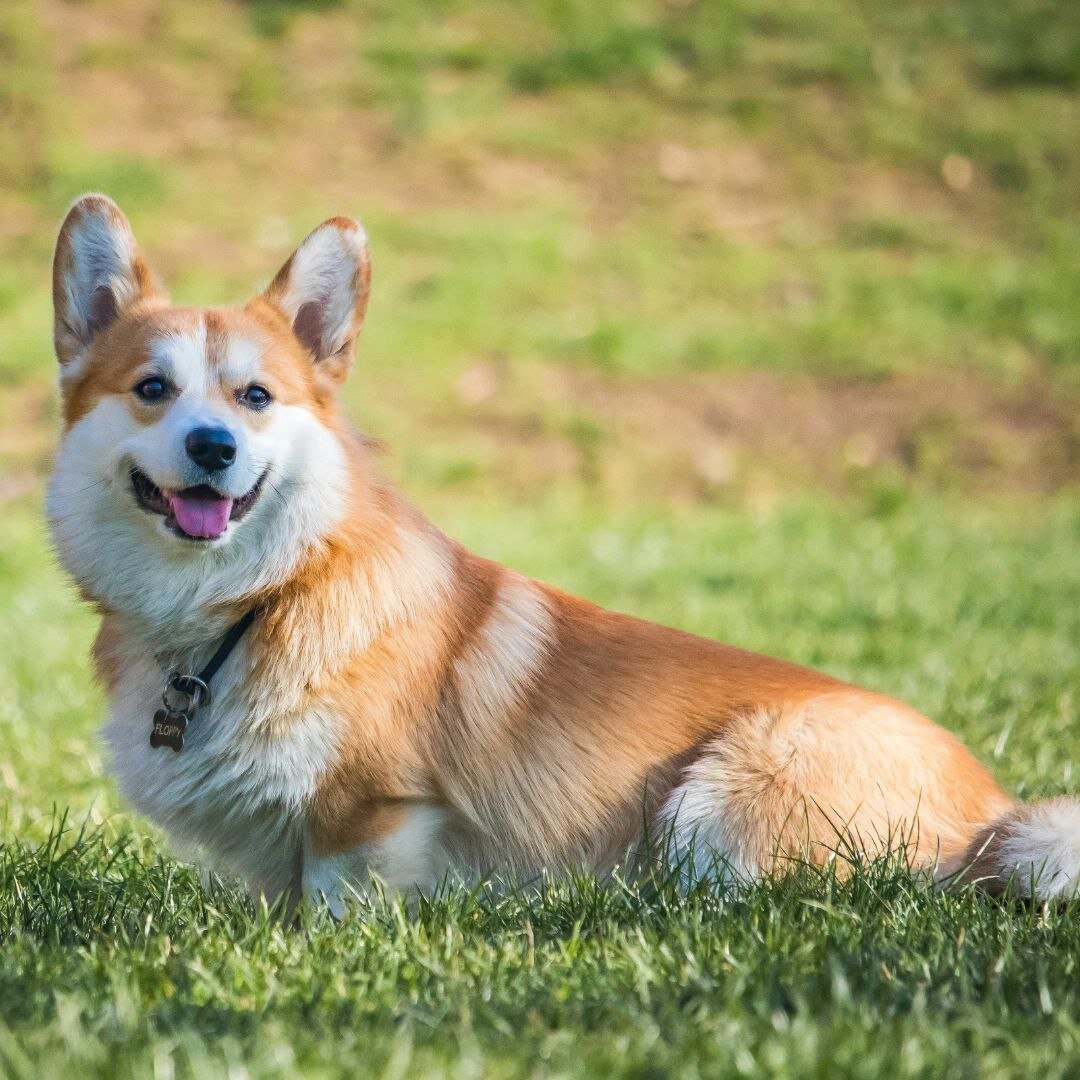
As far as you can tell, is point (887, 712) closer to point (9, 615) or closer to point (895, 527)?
point (9, 615)

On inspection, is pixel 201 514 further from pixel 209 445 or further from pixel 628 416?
pixel 628 416

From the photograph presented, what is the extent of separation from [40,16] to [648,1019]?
43.6 feet

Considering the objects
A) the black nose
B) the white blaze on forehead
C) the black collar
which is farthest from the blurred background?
the black nose

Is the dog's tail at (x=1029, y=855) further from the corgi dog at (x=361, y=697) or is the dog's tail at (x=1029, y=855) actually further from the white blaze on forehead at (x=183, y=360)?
the white blaze on forehead at (x=183, y=360)

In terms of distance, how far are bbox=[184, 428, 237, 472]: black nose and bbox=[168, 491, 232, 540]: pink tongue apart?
11 centimetres

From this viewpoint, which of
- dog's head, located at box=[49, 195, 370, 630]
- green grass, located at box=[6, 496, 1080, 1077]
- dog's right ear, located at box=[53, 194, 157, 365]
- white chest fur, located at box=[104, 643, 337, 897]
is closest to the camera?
green grass, located at box=[6, 496, 1080, 1077]

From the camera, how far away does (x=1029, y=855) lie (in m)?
2.88

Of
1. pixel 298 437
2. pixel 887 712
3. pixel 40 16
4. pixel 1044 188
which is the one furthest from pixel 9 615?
pixel 1044 188

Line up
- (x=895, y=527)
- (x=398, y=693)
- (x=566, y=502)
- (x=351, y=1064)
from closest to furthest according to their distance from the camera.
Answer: (x=351, y=1064) < (x=398, y=693) < (x=895, y=527) < (x=566, y=502)

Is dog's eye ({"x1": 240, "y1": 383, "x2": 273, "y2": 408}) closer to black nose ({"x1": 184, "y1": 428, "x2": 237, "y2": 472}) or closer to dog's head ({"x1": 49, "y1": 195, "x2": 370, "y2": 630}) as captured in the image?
dog's head ({"x1": 49, "y1": 195, "x2": 370, "y2": 630})

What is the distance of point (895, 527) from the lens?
327 inches

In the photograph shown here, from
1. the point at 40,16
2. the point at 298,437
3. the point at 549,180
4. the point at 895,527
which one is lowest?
the point at 895,527

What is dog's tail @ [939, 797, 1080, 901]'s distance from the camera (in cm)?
282

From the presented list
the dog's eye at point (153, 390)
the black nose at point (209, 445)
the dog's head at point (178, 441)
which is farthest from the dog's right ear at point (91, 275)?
the black nose at point (209, 445)
